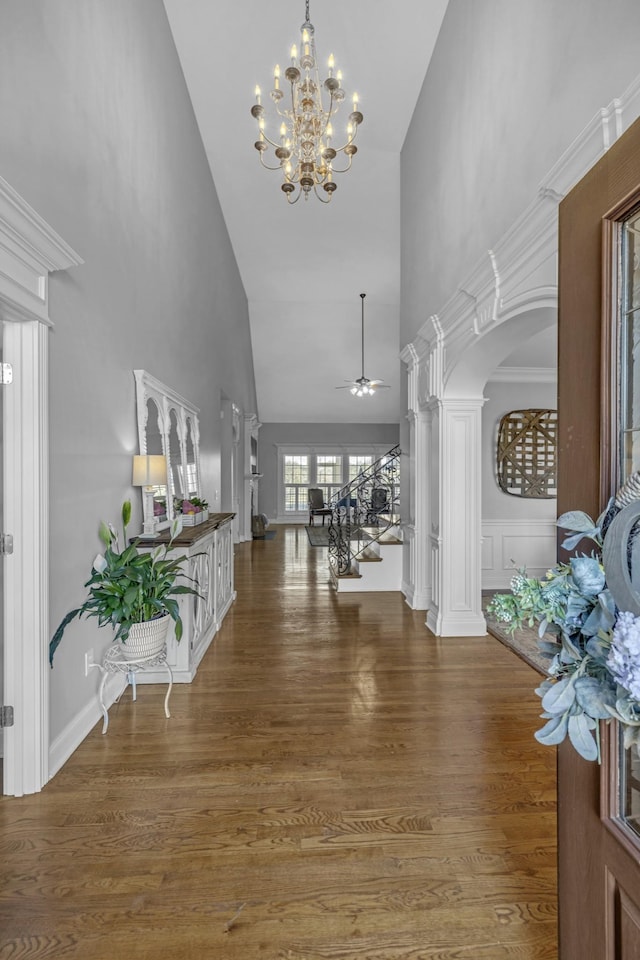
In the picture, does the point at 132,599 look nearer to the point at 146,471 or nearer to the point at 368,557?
the point at 146,471

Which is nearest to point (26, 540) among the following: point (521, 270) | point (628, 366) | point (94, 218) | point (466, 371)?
point (94, 218)

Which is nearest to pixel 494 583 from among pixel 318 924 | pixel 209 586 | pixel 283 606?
pixel 283 606

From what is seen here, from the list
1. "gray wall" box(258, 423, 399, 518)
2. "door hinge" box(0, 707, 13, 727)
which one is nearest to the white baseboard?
"door hinge" box(0, 707, 13, 727)

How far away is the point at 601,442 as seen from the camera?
3.74 ft

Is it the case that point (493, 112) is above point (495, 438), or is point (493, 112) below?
above

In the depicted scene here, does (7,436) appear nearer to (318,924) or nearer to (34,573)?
(34,573)

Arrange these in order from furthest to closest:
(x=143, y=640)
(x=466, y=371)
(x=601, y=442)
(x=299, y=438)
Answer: (x=299, y=438) < (x=466, y=371) < (x=143, y=640) < (x=601, y=442)

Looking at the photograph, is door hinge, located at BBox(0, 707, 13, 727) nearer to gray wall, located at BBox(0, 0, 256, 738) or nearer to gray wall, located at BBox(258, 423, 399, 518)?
gray wall, located at BBox(0, 0, 256, 738)

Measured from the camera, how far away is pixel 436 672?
12.0ft

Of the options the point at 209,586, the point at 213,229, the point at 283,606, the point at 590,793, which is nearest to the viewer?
the point at 590,793

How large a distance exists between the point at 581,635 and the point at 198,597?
129 inches

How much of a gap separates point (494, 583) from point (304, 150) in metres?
5.18

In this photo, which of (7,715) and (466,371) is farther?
(466,371)

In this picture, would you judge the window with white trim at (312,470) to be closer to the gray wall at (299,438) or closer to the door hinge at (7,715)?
the gray wall at (299,438)
